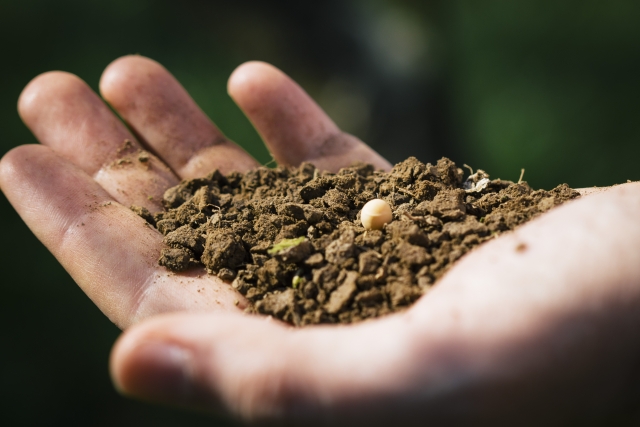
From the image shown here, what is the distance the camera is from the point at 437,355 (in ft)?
4.92

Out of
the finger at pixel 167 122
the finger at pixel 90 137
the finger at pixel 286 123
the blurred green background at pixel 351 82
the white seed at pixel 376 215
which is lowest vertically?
the white seed at pixel 376 215

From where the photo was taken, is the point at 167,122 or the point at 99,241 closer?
the point at 99,241

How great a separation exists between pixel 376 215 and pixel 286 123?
1.53 meters

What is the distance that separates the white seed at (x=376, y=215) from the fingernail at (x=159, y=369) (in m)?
1.03

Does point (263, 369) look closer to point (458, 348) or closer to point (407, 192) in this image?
point (458, 348)

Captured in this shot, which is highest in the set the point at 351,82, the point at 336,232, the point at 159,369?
the point at 351,82

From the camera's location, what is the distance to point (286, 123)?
11.8 feet

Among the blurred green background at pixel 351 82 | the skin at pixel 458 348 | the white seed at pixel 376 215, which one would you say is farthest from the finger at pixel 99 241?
the blurred green background at pixel 351 82

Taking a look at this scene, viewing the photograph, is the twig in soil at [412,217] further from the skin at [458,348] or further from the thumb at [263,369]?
the thumb at [263,369]

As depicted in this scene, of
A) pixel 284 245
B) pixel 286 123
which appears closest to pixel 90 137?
pixel 286 123

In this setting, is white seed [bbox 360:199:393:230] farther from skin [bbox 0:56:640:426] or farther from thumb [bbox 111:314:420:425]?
thumb [bbox 111:314:420:425]

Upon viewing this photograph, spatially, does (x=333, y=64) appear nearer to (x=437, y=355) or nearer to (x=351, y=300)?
(x=351, y=300)

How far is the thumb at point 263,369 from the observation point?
147 centimetres

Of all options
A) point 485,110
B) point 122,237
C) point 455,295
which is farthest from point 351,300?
point 485,110
